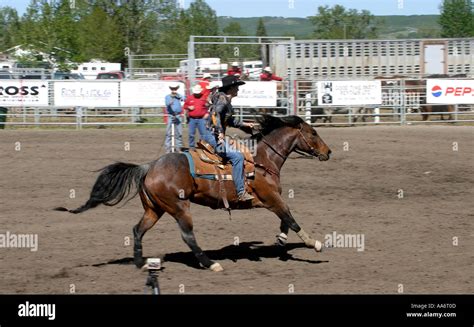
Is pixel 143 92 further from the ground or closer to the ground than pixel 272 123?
further from the ground

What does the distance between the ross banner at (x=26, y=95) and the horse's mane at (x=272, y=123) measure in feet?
45.8

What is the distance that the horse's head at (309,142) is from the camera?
10281 millimetres

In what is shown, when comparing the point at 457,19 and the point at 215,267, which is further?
the point at 457,19

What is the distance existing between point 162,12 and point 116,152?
41811mm

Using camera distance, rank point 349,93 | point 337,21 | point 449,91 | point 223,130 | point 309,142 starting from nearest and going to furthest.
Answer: point 223,130 < point 309,142 < point 449,91 < point 349,93 < point 337,21

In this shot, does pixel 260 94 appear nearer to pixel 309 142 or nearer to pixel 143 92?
pixel 143 92

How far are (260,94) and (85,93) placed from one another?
5038mm

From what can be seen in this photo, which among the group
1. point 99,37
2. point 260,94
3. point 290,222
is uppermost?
point 99,37

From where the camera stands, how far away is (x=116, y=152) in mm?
18531

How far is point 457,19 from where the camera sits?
3415 inches

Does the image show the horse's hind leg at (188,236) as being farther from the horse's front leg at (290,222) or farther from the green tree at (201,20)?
the green tree at (201,20)

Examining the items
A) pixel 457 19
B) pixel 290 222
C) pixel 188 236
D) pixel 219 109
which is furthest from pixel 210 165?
pixel 457 19

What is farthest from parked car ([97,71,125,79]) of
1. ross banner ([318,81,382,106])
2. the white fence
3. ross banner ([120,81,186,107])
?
ross banner ([318,81,382,106])
